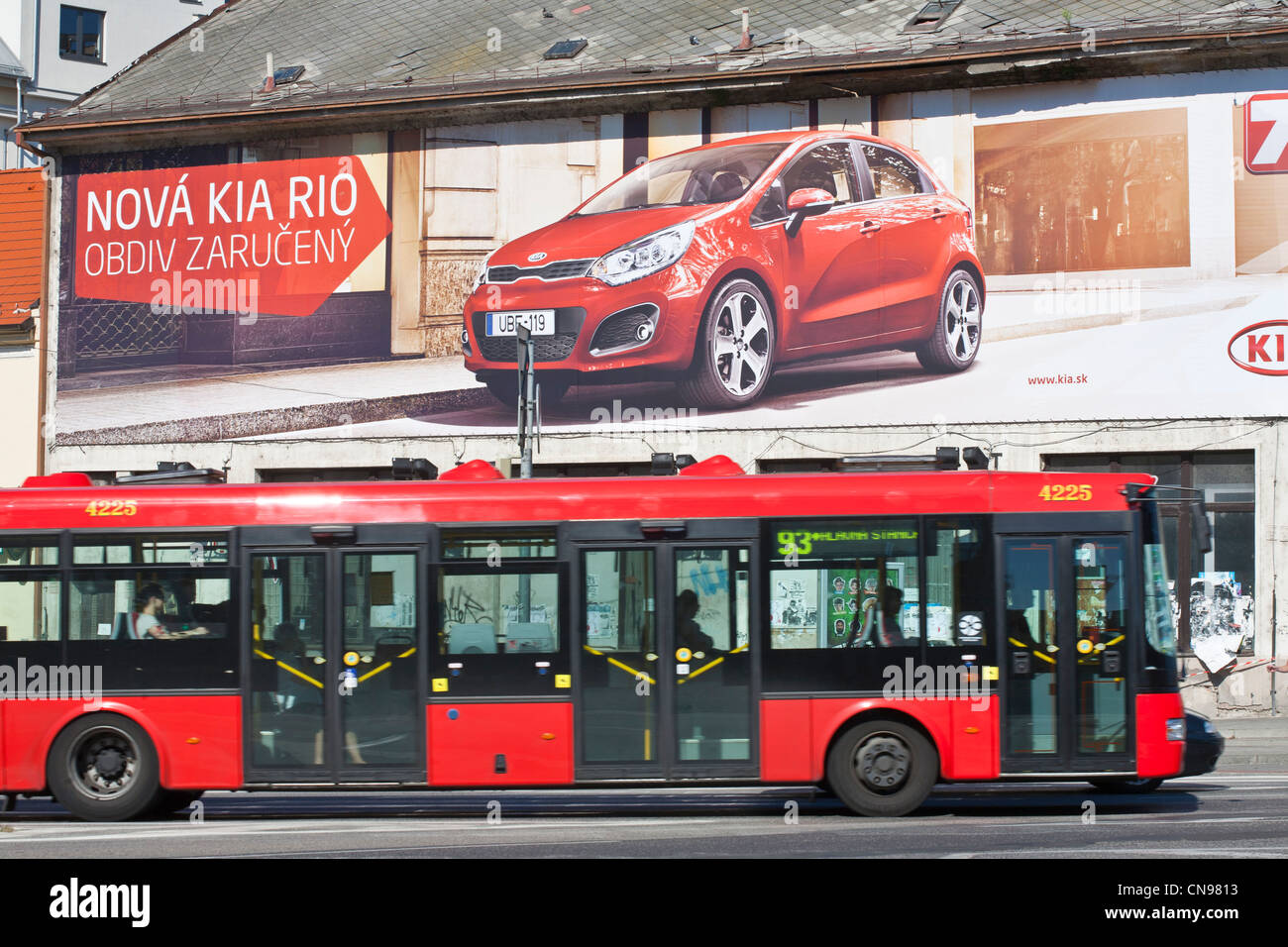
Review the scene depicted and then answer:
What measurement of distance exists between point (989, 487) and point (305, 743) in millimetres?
6104

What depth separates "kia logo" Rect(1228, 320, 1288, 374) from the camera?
70.7 ft

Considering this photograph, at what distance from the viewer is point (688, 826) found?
11.3 m

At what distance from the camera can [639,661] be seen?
11.9 meters

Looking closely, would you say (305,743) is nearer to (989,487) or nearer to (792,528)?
(792,528)

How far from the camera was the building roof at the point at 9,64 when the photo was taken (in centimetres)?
4691

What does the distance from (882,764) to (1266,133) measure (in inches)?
582

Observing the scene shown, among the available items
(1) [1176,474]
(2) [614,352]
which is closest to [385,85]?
(2) [614,352]

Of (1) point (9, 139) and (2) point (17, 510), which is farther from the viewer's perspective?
(1) point (9, 139)

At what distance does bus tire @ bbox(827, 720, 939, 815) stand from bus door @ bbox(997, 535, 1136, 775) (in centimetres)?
67

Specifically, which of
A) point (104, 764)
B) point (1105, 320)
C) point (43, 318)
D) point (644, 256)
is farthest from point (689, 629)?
point (43, 318)

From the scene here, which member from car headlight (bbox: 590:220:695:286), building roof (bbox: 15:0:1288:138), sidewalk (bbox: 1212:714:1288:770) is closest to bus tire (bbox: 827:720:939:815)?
sidewalk (bbox: 1212:714:1288:770)

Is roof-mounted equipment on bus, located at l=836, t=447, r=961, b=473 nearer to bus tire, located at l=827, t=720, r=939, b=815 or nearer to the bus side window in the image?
the bus side window

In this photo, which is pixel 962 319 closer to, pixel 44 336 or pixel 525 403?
pixel 525 403
